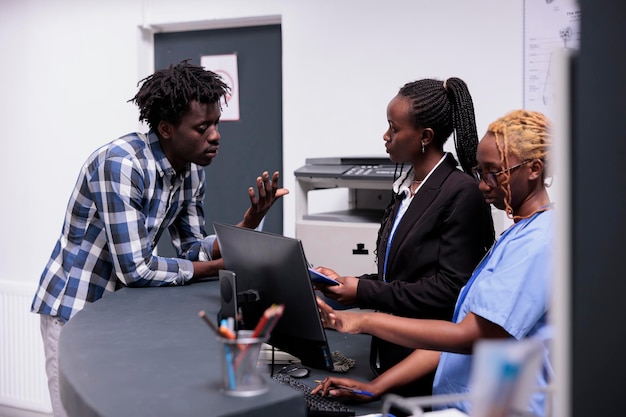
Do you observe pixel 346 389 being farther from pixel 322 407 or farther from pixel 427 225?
pixel 427 225

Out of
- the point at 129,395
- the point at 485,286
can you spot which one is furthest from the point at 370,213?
the point at 129,395

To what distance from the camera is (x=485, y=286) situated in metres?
1.31

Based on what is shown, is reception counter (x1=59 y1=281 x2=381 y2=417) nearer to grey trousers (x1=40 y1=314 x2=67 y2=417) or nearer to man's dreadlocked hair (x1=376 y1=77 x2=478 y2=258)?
grey trousers (x1=40 y1=314 x2=67 y2=417)

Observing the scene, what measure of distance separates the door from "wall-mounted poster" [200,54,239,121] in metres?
0.02

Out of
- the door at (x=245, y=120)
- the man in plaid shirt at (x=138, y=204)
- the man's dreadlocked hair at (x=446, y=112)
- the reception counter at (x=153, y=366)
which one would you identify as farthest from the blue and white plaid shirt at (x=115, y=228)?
the door at (x=245, y=120)

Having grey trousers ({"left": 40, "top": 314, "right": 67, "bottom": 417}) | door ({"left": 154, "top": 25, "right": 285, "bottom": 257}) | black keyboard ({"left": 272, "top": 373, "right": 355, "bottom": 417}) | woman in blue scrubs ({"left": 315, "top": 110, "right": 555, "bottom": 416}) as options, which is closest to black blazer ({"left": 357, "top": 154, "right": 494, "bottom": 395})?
woman in blue scrubs ({"left": 315, "top": 110, "right": 555, "bottom": 416})

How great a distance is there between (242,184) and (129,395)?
248 cm

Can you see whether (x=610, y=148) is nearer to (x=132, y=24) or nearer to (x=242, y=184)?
(x=242, y=184)

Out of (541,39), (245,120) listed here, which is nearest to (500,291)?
(541,39)

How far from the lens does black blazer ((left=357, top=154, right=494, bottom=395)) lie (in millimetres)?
1608

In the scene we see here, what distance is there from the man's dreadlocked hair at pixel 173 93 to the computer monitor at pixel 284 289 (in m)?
A: 0.62

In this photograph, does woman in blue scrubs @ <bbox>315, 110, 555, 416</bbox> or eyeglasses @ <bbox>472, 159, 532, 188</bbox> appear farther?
eyeglasses @ <bbox>472, 159, 532, 188</bbox>

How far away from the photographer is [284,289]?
139 centimetres

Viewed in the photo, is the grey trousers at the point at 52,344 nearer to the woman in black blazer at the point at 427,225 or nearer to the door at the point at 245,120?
the woman in black blazer at the point at 427,225
